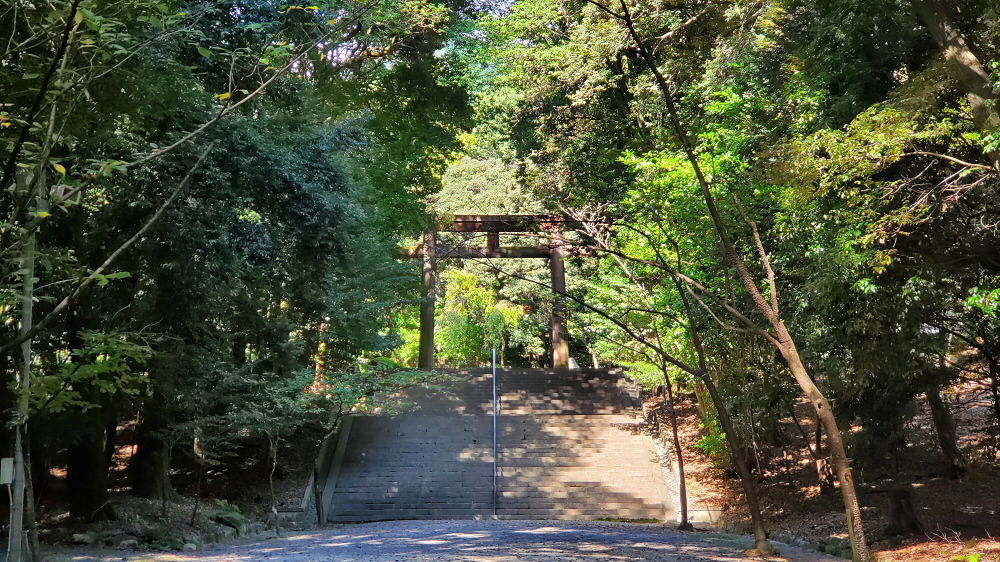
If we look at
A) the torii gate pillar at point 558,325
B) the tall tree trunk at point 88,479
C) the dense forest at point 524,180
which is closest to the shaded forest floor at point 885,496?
the dense forest at point 524,180

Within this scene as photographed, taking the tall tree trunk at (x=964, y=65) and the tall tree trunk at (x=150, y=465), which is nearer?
the tall tree trunk at (x=964, y=65)

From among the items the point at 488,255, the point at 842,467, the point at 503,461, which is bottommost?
the point at 503,461

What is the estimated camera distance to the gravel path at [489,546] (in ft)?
27.3

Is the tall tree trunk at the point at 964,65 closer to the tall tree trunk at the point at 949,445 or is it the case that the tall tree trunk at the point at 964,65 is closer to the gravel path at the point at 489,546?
the gravel path at the point at 489,546

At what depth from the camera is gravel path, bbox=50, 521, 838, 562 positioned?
8.31 m

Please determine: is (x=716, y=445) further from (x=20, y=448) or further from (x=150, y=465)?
(x=20, y=448)

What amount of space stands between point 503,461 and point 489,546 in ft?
27.1

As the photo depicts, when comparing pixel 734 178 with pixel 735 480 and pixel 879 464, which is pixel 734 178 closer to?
pixel 879 464

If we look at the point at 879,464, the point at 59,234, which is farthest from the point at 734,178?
the point at 59,234

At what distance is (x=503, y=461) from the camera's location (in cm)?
1747

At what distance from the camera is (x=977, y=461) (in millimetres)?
12227

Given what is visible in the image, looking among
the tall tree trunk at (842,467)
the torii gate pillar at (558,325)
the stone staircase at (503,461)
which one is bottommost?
the stone staircase at (503,461)

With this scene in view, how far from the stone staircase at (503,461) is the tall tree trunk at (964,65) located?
10.8 meters

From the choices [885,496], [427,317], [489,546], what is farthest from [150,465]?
[427,317]
